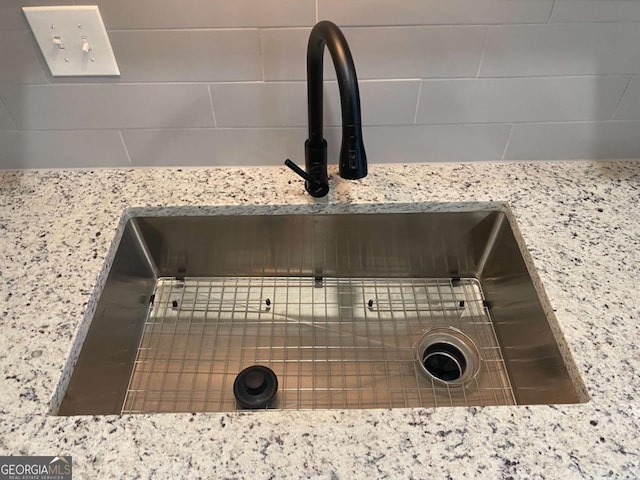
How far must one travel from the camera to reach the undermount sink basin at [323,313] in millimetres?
821

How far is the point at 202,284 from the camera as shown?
1.00 m

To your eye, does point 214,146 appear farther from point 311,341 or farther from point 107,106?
point 311,341

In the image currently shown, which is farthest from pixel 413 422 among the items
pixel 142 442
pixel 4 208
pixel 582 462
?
pixel 4 208

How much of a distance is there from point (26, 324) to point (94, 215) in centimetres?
24

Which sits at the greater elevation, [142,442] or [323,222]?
[323,222]

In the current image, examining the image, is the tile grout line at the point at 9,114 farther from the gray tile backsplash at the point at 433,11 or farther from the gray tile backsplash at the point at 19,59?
the gray tile backsplash at the point at 433,11

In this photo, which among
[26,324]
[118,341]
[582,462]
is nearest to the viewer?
[582,462]

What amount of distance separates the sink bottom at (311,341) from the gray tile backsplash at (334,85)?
10.4 inches

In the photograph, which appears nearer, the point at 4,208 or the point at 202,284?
the point at 4,208

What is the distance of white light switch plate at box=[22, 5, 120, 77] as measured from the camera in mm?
750

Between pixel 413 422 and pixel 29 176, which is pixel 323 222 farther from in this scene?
pixel 29 176

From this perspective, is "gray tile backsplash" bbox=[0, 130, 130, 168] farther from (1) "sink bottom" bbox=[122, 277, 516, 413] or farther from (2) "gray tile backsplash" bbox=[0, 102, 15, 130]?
(1) "sink bottom" bbox=[122, 277, 516, 413]

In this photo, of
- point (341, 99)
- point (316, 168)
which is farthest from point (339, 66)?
point (316, 168)

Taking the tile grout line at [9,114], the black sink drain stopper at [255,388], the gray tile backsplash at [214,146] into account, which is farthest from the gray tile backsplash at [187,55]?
the black sink drain stopper at [255,388]
